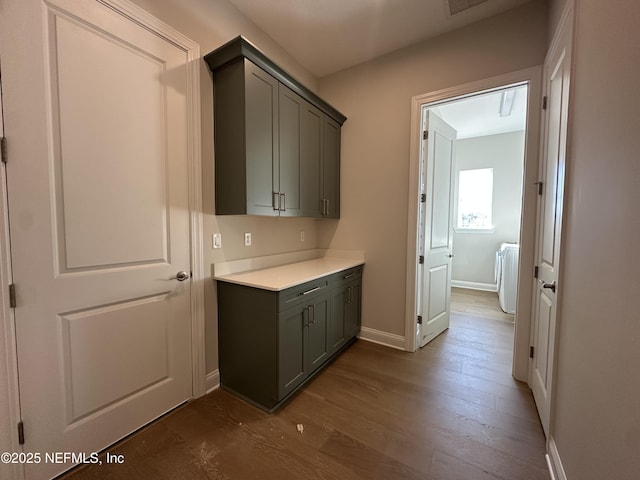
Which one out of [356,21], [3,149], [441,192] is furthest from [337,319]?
[356,21]

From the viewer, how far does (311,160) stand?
2471 mm

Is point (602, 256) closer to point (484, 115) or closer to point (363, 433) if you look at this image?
point (363, 433)

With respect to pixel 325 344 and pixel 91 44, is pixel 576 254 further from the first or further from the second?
pixel 91 44

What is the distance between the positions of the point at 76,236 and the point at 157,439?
1266mm

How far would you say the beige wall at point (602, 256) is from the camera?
30.6 inches

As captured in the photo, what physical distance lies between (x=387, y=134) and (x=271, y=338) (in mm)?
2231

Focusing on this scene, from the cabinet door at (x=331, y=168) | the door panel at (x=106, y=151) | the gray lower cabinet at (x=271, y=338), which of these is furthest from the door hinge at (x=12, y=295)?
the cabinet door at (x=331, y=168)

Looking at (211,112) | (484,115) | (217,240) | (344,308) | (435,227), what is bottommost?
(344,308)

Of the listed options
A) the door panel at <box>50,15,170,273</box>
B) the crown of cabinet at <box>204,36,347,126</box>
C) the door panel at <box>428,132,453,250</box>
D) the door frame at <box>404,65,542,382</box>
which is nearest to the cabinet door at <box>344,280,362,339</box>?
the door panel at <box>428,132,453,250</box>

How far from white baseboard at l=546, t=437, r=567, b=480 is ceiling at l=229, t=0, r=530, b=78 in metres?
2.97

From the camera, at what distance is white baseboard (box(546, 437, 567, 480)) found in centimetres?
124

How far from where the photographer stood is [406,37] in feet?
7.73

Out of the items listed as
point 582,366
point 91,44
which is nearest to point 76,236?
point 91,44

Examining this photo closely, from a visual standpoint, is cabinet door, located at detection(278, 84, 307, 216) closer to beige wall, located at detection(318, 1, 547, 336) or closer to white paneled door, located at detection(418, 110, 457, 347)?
beige wall, located at detection(318, 1, 547, 336)
